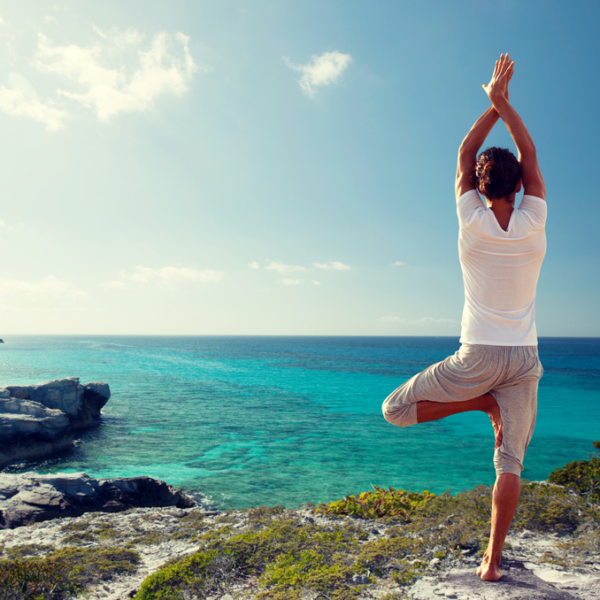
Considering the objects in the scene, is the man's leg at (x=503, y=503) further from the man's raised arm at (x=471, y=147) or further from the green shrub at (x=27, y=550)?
the green shrub at (x=27, y=550)

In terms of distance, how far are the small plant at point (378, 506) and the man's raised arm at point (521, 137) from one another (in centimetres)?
460

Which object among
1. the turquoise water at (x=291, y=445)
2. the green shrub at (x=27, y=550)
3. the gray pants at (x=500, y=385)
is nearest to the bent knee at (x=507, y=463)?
the gray pants at (x=500, y=385)

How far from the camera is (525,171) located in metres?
2.67

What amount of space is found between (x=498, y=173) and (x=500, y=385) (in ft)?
4.92

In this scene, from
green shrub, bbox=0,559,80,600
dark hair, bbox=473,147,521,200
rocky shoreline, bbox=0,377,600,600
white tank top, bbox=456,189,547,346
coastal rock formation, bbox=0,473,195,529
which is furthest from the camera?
coastal rock formation, bbox=0,473,195,529

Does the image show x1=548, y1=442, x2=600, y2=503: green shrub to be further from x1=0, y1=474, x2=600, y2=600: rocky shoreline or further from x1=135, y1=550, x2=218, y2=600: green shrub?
x1=135, y1=550, x2=218, y2=600: green shrub

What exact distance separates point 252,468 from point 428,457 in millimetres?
7924

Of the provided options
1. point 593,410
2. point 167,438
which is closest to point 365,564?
point 167,438

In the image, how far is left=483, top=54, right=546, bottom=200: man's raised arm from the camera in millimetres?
2646

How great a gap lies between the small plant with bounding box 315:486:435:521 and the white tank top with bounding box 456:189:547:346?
3.84 m

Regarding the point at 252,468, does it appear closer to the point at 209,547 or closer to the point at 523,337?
the point at 209,547

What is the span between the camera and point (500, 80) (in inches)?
109

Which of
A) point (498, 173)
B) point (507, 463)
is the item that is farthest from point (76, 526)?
point (498, 173)

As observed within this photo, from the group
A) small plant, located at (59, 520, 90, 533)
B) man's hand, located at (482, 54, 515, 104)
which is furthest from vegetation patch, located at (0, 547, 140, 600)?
man's hand, located at (482, 54, 515, 104)
